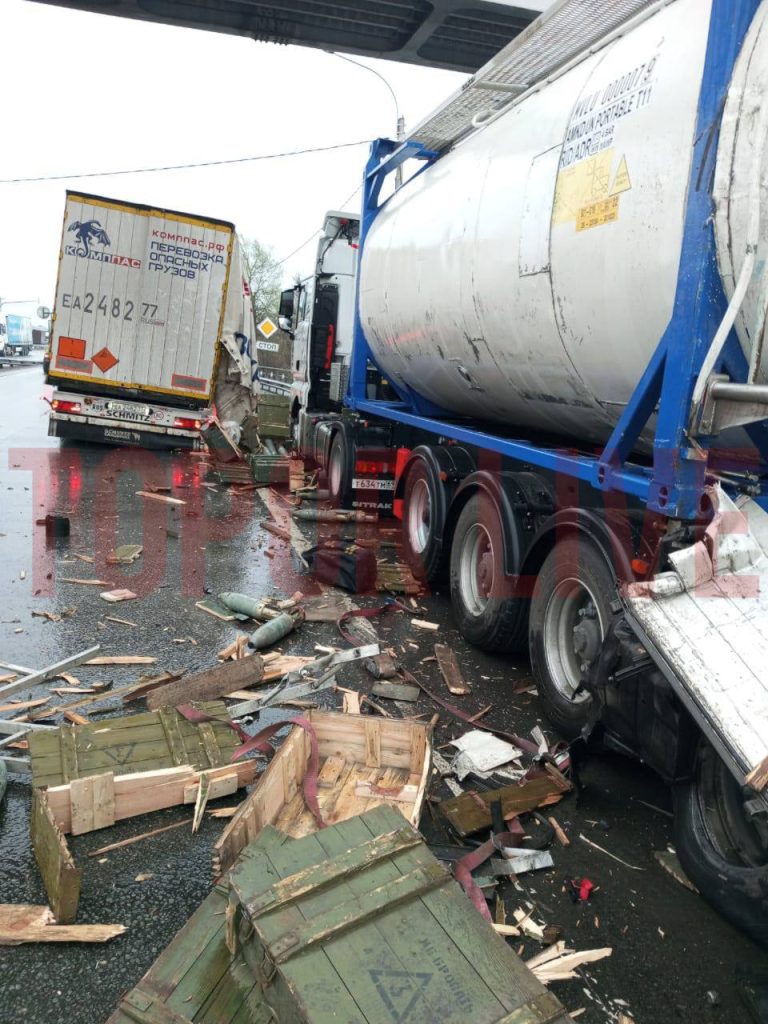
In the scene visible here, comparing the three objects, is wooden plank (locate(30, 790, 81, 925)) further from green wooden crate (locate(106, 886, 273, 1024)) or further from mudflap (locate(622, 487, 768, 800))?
mudflap (locate(622, 487, 768, 800))

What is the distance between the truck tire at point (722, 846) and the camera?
2.99 metres

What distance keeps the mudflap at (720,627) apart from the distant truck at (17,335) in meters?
59.0

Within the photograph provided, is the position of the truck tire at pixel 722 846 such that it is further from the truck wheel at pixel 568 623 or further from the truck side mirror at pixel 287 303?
the truck side mirror at pixel 287 303

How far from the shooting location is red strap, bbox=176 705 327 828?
3555mm

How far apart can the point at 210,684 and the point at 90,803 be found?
130 cm

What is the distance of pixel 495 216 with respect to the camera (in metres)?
5.29

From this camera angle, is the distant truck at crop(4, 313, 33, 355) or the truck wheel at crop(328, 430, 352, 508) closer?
the truck wheel at crop(328, 430, 352, 508)

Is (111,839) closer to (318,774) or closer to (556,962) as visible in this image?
(318,774)

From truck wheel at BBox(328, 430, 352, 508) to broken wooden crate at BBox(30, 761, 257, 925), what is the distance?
262 inches

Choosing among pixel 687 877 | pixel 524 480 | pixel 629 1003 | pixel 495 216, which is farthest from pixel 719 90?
pixel 629 1003

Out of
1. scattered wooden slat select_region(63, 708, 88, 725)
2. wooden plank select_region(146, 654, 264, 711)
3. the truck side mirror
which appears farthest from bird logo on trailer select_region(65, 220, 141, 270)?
scattered wooden slat select_region(63, 708, 88, 725)

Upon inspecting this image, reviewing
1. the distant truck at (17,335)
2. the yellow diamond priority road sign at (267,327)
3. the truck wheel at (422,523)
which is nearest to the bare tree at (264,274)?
the distant truck at (17,335)

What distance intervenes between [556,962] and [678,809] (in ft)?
3.11

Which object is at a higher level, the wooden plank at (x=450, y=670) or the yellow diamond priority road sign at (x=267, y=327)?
the yellow diamond priority road sign at (x=267, y=327)
